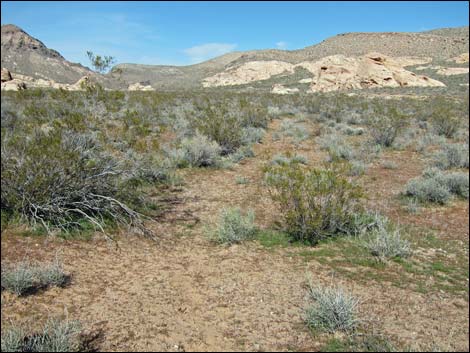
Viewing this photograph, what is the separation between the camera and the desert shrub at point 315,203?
20.0 feet

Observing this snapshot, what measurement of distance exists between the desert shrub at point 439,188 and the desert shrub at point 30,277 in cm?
698

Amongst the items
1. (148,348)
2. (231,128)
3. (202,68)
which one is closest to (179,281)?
(148,348)

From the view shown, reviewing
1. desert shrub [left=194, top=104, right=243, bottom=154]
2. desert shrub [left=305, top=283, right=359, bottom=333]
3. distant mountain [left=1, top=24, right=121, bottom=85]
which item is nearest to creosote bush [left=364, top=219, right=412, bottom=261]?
desert shrub [left=305, top=283, right=359, bottom=333]

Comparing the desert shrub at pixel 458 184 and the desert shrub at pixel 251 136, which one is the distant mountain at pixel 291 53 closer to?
the desert shrub at pixel 251 136

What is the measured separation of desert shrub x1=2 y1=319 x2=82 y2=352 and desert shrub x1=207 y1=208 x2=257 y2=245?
9.27 feet

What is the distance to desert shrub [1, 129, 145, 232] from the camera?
5.67 metres

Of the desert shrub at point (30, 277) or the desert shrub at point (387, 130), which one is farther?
the desert shrub at point (387, 130)

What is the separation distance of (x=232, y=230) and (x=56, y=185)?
287cm

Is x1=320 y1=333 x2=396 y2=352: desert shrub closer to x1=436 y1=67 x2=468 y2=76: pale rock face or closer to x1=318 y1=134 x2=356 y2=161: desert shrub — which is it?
x1=318 y1=134 x2=356 y2=161: desert shrub

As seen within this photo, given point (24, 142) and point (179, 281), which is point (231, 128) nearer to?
point (24, 142)

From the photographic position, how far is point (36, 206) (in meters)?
5.71

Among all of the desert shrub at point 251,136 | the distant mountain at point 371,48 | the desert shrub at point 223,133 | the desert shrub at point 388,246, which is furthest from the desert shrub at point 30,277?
the distant mountain at point 371,48

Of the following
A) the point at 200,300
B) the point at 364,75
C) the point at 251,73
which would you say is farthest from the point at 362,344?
the point at 251,73

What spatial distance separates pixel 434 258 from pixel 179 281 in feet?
A: 12.3
